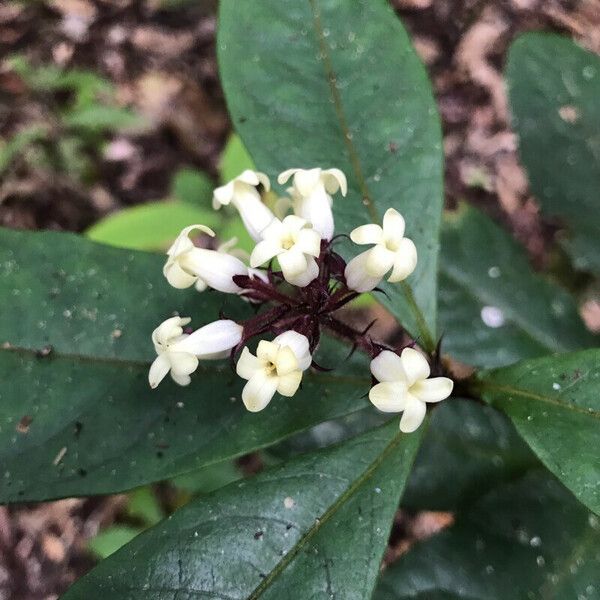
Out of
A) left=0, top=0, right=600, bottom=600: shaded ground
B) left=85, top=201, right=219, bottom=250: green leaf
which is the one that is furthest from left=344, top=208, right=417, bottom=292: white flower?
left=0, top=0, right=600, bottom=600: shaded ground

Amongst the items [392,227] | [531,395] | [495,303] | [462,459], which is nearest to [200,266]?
[392,227]

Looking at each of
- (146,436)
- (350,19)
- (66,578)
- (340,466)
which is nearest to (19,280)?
(146,436)

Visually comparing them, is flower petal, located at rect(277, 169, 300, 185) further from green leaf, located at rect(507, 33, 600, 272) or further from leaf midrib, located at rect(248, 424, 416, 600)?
green leaf, located at rect(507, 33, 600, 272)

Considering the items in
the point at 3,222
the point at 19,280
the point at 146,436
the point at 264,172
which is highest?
the point at 264,172

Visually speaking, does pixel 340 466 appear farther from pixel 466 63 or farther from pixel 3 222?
pixel 466 63

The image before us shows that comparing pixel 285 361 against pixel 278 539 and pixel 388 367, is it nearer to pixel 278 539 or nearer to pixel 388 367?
pixel 388 367

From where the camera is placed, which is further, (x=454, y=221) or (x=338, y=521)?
(x=454, y=221)
